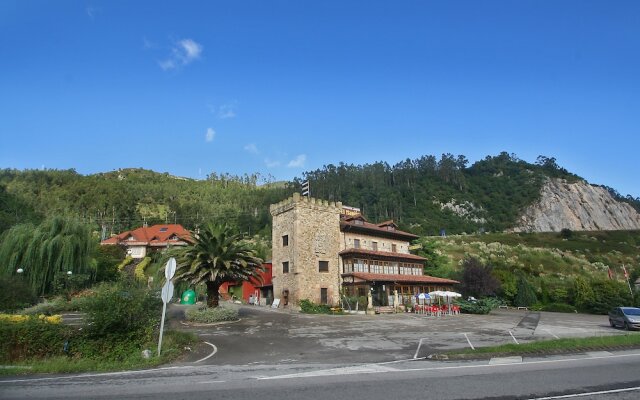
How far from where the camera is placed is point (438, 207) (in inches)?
4980

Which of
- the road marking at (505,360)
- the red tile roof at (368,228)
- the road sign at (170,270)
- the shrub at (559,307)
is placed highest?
the red tile roof at (368,228)

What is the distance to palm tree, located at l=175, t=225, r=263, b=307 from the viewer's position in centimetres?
2784

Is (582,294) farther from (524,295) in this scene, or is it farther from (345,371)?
(345,371)

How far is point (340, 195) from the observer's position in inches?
4934

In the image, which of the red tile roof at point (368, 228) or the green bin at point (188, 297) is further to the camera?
the red tile roof at point (368, 228)

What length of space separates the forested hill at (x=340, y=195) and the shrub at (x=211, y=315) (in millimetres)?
59570

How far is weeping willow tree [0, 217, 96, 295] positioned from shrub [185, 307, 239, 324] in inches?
604

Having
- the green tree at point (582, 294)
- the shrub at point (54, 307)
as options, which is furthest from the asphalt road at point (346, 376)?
the green tree at point (582, 294)

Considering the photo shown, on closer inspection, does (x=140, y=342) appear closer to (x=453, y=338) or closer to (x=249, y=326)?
(x=249, y=326)

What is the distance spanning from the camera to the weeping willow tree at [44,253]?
110 ft

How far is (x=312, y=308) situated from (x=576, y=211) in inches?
5603

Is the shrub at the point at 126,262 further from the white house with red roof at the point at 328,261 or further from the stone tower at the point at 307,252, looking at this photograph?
the stone tower at the point at 307,252

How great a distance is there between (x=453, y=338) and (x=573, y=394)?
1239cm

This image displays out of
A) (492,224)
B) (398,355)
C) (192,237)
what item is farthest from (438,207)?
(398,355)
